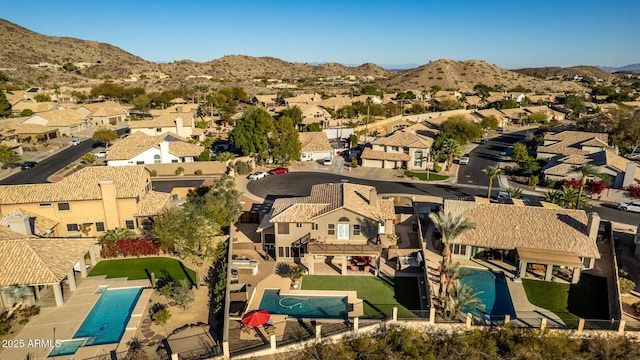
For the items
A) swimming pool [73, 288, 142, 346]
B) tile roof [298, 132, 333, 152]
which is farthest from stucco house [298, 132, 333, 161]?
swimming pool [73, 288, 142, 346]

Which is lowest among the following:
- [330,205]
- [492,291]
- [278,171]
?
[492,291]

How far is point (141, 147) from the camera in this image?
65.4m

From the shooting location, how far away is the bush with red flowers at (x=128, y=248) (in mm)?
37031

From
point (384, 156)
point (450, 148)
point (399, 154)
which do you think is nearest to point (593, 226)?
point (450, 148)

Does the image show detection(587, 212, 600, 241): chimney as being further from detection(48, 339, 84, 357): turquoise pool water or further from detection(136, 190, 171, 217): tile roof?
detection(136, 190, 171, 217): tile roof

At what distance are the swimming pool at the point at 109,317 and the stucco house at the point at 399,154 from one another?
46.3 metres

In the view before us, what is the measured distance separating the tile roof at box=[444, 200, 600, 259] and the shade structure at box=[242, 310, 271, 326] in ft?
62.9

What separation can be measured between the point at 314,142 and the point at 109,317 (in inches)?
1995

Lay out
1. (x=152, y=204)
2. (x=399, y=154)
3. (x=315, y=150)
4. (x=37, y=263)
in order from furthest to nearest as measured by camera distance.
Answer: (x=315, y=150)
(x=399, y=154)
(x=152, y=204)
(x=37, y=263)

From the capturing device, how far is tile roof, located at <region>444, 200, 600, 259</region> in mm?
35000

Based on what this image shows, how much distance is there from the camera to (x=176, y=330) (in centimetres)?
2683

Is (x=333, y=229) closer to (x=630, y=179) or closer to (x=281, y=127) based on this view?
(x=281, y=127)

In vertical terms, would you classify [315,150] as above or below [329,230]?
above

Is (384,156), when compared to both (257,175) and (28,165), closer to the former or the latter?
(257,175)
